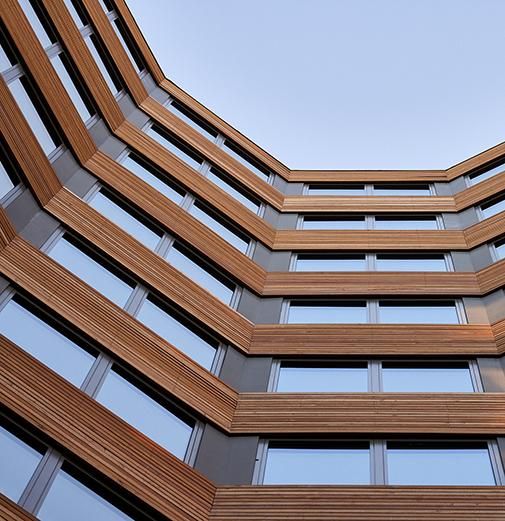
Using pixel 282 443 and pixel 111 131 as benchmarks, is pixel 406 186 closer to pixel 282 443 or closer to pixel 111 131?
pixel 111 131

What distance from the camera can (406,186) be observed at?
22.9 m

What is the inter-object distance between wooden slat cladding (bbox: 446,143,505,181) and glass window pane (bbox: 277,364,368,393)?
10585 mm

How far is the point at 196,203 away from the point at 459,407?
30.1ft

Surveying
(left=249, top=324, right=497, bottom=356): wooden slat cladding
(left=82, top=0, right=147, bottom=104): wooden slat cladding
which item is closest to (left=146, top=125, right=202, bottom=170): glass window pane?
(left=82, top=0, right=147, bottom=104): wooden slat cladding

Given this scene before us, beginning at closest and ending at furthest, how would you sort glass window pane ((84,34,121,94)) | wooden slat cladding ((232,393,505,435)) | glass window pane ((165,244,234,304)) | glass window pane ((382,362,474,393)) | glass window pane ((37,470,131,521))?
glass window pane ((37,470,131,521)), wooden slat cladding ((232,393,505,435)), glass window pane ((382,362,474,393)), glass window pane ((165,244,234,304)), glass window pane ((84,34,121,94))

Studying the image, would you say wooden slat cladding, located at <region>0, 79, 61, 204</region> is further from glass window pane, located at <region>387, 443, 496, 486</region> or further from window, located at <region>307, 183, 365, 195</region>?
window, located at <region>307, 183, 365, 195</region>

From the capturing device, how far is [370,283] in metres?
16.7

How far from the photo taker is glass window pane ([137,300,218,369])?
1380 centimetres

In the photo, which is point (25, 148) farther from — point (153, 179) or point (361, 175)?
point (361, 175)

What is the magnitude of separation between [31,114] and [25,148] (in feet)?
4.53

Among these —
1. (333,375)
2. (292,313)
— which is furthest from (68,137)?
(333,375)

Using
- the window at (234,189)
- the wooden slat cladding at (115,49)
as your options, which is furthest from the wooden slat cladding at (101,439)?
the wooden slat cladding at (115,49)

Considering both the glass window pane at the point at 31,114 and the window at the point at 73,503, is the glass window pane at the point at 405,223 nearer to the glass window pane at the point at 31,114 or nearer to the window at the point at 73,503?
the glass window pane at the point at 31,114

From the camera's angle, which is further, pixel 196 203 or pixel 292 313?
pixel 196 203
